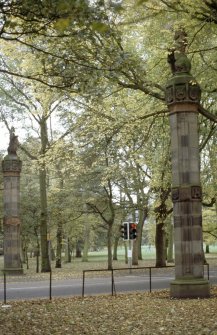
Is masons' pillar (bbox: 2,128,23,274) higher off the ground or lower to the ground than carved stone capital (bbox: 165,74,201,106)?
lower

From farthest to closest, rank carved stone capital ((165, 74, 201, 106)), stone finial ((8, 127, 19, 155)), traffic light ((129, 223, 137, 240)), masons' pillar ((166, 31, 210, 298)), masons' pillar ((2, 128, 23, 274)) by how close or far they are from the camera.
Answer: stone finial ((8, 127, 19, 155)) < masons' pillar ((2, 128, 23, 274)) < traffic light ((129, 223, 137, 240)) < carved stone capital ((165, 74, 201, 106)) < masons' pillar ((166, 31, 210, 298))

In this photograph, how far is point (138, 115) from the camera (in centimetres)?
1911

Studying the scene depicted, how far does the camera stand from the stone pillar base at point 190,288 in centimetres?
1462

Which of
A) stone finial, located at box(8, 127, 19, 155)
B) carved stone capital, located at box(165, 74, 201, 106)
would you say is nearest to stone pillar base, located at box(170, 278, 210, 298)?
carved stone capital, located at box(165, 74, 201, 106)

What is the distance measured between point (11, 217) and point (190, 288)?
51.3ft

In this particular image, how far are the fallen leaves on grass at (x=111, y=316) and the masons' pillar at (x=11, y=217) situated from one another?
1352 centimetres

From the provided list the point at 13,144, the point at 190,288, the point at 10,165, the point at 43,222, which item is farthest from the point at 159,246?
the point at 190,288

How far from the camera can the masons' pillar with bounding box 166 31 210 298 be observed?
14766mm

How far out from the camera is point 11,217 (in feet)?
92.3

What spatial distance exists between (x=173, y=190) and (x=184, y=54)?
422cm

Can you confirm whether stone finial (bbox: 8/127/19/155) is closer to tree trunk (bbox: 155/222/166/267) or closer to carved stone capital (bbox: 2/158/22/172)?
carved stone capital (bbox: 2/158/22/172)

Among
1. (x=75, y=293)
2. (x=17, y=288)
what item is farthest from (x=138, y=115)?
(x=17, y=288)

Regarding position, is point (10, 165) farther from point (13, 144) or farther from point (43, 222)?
point (43, 222)

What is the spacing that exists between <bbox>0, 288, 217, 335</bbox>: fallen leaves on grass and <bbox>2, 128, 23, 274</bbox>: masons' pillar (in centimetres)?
1352
